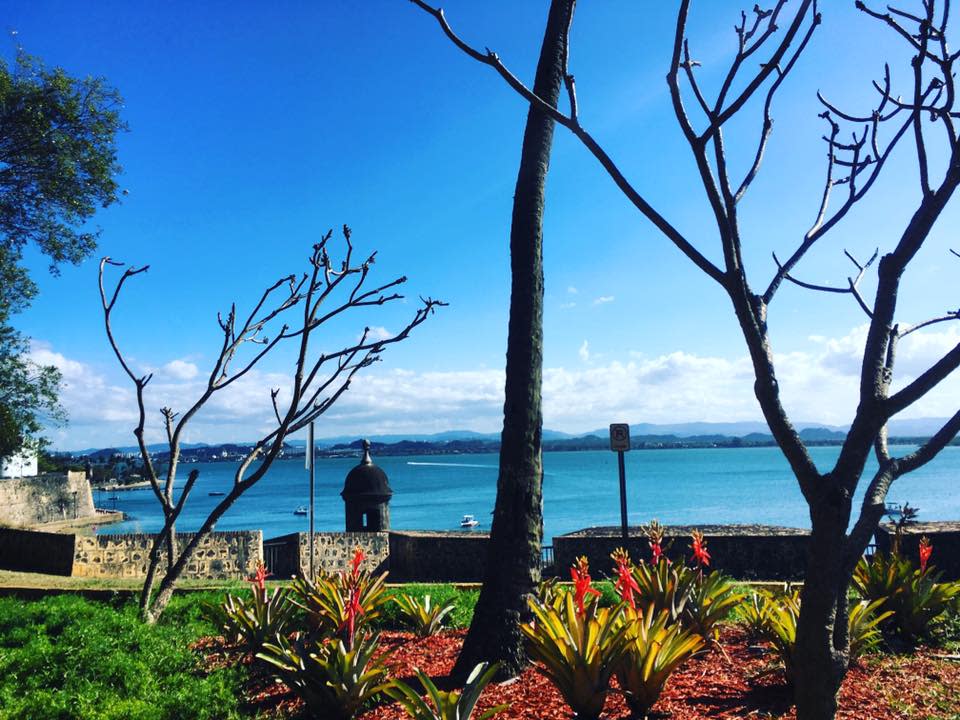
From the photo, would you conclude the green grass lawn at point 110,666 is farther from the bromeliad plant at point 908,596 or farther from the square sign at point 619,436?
the square sign at point 619,436

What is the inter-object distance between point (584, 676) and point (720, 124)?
11.9 feet

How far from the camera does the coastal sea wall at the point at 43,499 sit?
35406 mm

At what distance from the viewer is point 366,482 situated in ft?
58.6

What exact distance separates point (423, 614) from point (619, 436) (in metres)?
6.17

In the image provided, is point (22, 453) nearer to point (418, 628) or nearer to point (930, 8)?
point (418, 628)

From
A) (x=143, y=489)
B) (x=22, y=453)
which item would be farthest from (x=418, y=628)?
(x=143, y=489)

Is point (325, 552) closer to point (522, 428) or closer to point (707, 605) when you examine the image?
point (522, 428)

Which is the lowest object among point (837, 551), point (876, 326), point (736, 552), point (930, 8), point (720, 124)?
point (736, 552)

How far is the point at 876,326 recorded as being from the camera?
10.8 feet

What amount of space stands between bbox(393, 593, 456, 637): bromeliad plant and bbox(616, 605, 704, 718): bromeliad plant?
3.09 metres

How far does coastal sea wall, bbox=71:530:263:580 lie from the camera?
16062 mm

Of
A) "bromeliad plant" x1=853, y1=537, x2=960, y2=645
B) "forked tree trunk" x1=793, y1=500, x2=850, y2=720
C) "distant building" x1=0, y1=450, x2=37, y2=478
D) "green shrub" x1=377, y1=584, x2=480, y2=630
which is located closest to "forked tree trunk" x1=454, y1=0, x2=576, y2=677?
"green shrub" x1=377, y1=584, x2=480, y2=630

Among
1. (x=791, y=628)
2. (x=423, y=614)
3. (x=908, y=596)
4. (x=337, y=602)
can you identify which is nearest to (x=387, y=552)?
(x=423, y=614)

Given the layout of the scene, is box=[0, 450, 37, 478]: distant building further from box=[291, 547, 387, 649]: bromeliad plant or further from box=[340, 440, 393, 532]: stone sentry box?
box=[291, 547, 387, 649]: bromeliad plant
